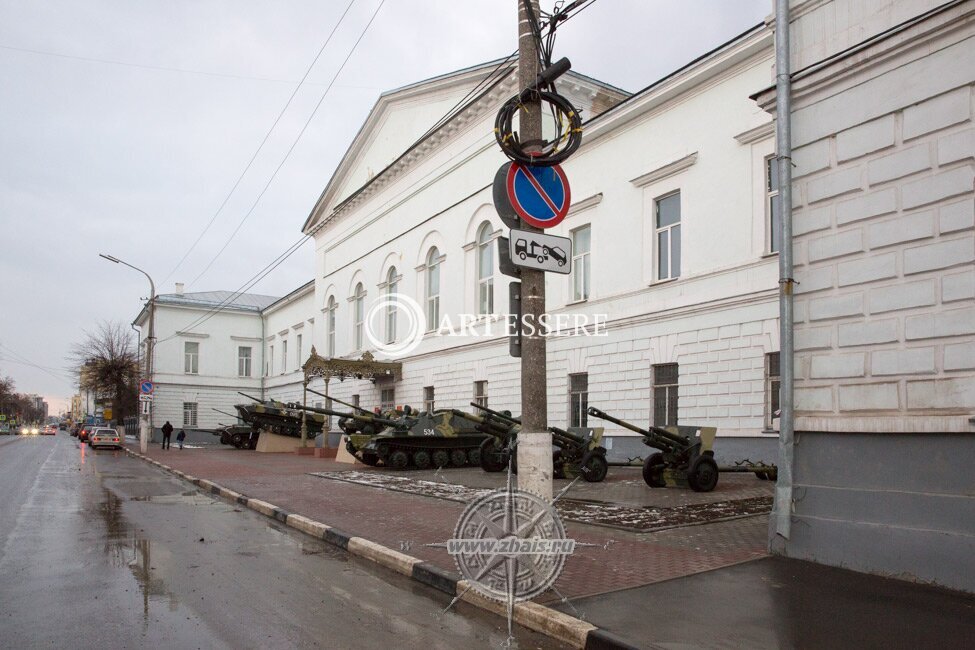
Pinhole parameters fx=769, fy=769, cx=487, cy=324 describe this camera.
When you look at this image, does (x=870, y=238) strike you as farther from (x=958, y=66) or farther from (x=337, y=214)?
(x=337, y=214)

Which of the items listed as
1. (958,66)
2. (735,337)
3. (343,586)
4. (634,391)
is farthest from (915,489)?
(634,391)

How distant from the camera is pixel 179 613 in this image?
5879mm

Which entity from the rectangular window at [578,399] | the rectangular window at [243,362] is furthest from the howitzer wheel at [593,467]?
the rectangular window at [243,362]

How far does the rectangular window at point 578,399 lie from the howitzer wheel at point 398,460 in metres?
4.78

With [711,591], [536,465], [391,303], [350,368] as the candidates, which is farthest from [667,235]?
[391,303]

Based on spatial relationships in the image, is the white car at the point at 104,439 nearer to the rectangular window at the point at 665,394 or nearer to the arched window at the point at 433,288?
the arched window at the point at 433,288

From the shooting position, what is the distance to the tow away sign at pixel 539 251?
6.29 meters

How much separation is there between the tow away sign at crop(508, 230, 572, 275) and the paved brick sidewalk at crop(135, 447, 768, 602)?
2.70m

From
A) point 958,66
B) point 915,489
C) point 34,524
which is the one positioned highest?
point 958,66

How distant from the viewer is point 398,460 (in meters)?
21.0

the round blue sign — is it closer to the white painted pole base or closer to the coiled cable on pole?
the coiled cable on pole

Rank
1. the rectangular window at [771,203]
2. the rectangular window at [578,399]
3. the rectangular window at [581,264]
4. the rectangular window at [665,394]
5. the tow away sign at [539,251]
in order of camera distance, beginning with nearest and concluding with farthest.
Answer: the tow away sign at [539,251], the rectangular window at [771,203], the rectangular window at [665,394], the rectangular window at [578,399], the rectangular window at [581,264]

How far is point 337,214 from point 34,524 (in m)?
31.0

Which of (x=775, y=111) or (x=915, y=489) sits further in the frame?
(x=775, y=111)
